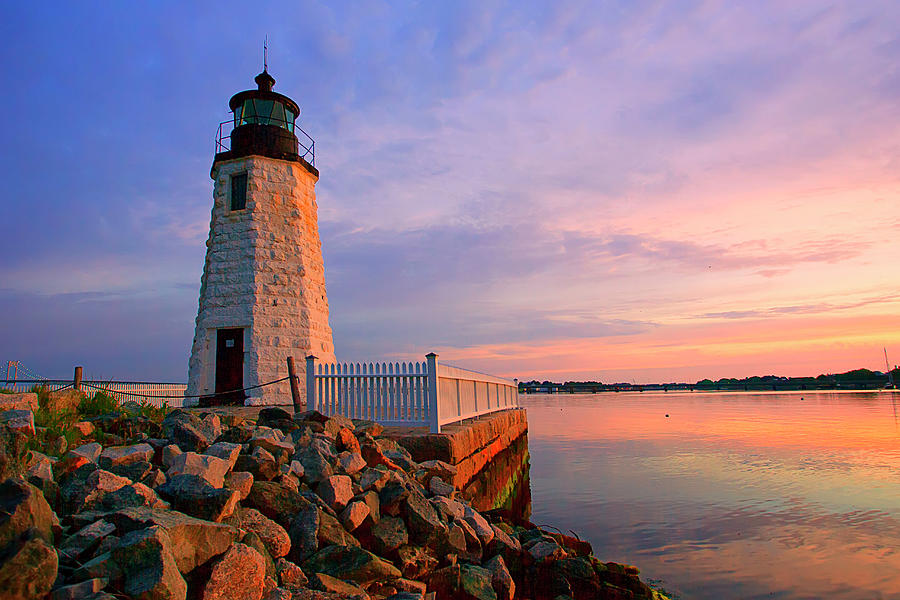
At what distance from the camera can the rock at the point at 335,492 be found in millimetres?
5246

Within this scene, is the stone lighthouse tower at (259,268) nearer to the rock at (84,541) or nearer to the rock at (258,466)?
the rock at (258,466)

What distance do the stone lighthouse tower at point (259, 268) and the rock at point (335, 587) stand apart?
1172 cm

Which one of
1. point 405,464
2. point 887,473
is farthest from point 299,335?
point 887,473

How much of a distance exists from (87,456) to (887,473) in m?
18.3

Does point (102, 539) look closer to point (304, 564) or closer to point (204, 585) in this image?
point (204, 585)

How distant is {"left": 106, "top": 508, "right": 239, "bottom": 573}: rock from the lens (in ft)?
11.0

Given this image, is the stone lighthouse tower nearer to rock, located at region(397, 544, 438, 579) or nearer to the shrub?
the shrub

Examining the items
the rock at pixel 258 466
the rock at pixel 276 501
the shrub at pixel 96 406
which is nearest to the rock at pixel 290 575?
the rock at pixel 276 501

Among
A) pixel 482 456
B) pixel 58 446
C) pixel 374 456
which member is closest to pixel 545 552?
pixel 374 456

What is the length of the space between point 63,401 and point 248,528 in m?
4.31

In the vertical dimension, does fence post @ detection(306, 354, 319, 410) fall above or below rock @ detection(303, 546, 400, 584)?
above

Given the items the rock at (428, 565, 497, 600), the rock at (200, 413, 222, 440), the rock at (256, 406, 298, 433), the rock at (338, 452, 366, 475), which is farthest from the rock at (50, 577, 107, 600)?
the rock at (256, 406, 298, 433)

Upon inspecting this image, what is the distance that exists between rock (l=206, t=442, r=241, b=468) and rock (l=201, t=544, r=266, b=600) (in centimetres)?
147

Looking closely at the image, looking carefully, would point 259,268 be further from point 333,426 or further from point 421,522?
point 421,522
